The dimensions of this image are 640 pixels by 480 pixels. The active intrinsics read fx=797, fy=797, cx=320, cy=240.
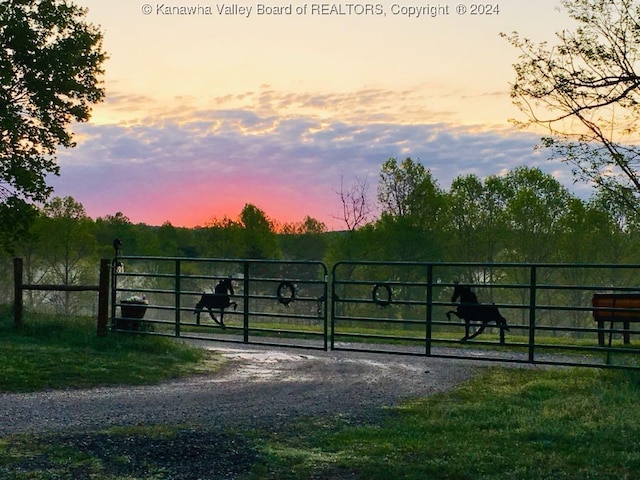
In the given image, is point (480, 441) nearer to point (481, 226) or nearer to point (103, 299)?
point (103, 299)

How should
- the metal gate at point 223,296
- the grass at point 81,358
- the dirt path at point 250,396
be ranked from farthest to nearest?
1. the metal gate at point 223,296
2. the grass at point 81,358
3. the dirt path at point 250,396

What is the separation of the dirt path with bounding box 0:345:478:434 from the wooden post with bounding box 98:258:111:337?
2.93 metres

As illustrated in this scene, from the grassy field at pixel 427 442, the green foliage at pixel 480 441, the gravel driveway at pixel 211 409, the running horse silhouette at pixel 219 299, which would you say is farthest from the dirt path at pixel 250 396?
the running horse silhouette at pixel 219 299

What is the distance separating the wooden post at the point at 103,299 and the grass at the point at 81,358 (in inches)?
9.1

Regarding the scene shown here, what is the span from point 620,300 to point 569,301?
110 ft

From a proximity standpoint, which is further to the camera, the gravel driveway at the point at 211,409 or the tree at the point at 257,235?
the tree at the point at 257,235

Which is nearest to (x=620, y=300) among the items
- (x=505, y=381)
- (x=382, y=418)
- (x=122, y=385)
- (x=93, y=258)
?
(x=505, y=381)

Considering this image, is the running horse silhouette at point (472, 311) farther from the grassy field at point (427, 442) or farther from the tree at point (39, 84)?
the tree at point (39, 84)

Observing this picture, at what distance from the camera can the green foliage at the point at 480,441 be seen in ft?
21.8

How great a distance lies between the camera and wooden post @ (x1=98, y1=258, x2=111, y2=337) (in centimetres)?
1587

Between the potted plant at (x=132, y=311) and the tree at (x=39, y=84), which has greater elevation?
the tree at (x=39, y=84)

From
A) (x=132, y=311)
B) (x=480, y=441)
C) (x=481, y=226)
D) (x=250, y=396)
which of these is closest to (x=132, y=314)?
(x=132, y=311)

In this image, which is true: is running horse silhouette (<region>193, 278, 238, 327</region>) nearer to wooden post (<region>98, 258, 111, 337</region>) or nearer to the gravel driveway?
the gravel driveway

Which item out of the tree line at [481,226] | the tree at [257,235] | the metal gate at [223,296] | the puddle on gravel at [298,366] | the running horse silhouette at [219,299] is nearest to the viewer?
the puddle on gravel at [298,366]
